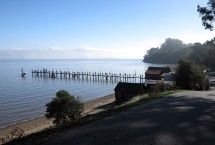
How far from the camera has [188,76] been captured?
3909cm

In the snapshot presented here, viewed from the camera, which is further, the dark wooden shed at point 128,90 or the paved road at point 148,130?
the dark wooden shed at point 128,90

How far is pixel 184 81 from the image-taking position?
39375mm

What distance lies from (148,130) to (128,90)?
36.9 m

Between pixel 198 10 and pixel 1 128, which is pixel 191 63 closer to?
pixel 198 10

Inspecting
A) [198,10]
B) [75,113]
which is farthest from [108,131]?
[198,10]

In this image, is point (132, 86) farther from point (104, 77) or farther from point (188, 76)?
point (104, 77)

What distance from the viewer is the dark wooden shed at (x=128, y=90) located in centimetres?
4550

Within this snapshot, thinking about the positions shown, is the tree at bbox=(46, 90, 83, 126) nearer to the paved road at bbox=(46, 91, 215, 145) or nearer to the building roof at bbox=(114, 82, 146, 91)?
the paved road at bbox=(46, 91, 215, 145)

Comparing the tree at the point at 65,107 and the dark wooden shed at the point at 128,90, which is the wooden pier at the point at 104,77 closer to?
the dark wooden shed at the point at 128,90

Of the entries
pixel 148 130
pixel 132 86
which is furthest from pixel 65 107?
pixel 132 86

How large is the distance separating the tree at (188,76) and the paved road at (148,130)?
85.9 ft

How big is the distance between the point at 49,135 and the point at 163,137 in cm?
384

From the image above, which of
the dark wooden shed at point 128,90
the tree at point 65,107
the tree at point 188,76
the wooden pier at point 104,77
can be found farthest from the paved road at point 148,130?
the wooden pier at point 104,77

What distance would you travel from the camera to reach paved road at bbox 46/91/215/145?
895 centimetres
